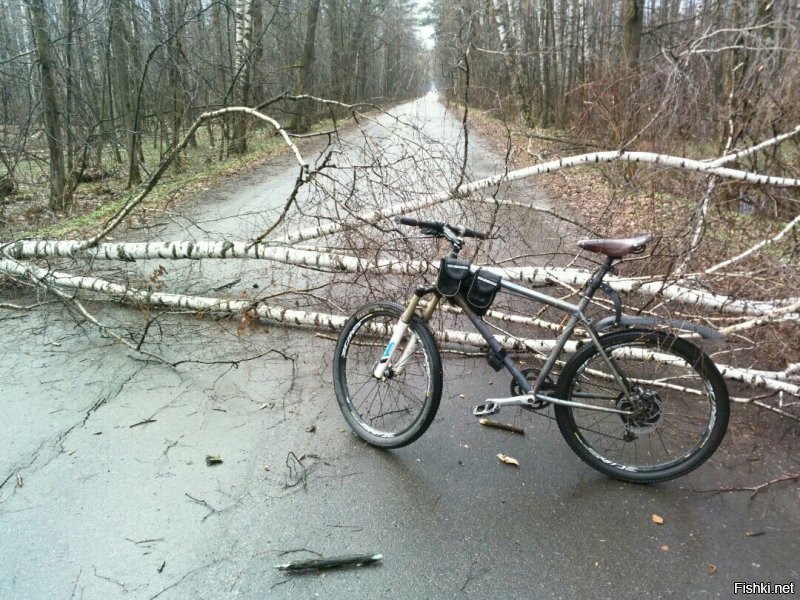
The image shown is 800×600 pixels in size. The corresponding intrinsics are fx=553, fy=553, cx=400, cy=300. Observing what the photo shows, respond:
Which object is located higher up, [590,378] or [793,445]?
[590,378]

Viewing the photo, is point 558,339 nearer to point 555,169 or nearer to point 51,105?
point 555,169

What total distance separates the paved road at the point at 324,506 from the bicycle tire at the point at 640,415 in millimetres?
154

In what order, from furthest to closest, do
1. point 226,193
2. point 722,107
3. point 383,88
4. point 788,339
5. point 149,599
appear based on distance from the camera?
point 383,88, point 226,193, point 722,107, point 788,339, point 149,599

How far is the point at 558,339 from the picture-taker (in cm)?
324

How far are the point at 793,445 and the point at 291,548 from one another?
9.96ft

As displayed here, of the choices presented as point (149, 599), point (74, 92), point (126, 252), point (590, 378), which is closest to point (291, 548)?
point (149, 599)

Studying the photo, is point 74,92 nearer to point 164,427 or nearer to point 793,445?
point 164,427

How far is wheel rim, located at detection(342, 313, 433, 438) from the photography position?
11.6 feet

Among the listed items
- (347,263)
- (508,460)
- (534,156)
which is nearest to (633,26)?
(534,156)

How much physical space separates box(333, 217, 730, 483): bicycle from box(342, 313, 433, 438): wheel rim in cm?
1

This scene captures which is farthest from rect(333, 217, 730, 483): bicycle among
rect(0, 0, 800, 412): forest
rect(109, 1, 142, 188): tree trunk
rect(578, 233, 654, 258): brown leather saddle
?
rect(109, 1, 142, 188): tree trunk

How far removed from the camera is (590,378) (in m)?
3.25

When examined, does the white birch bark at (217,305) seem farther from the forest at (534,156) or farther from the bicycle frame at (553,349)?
the bicycle frame at (553,349)

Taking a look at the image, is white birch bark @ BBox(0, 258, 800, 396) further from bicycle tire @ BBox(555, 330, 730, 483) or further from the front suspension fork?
the front suspension fork
